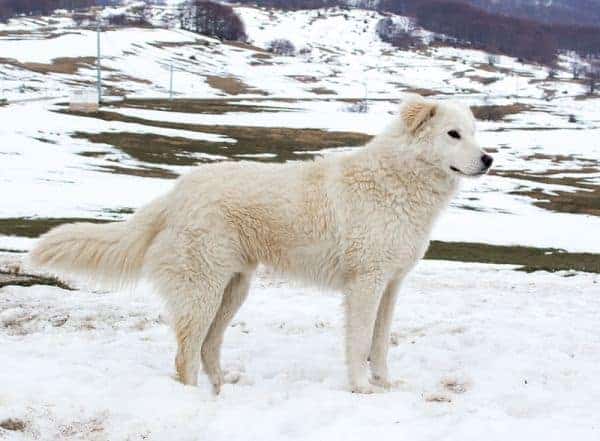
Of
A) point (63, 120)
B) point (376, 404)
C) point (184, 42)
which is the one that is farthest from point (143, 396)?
point (184, 42)

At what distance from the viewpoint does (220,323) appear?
7.84 m

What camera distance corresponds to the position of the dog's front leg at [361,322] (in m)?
7.25

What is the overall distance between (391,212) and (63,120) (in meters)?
50.6

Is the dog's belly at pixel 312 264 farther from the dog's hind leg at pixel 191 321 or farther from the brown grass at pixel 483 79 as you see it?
the brown grass at pixel 483 79

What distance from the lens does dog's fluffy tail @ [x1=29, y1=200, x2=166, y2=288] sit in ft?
23.5

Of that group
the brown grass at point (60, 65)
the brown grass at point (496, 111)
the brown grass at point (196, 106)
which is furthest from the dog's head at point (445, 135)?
the brown grass at point (60, 65)

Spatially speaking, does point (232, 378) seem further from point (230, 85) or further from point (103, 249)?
point (230, 85)

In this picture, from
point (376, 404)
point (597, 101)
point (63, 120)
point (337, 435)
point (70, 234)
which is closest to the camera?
point (337, 435)

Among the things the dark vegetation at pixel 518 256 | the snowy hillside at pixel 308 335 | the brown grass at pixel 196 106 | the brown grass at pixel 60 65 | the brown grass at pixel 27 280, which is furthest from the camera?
the brown grass at pixel 60 65

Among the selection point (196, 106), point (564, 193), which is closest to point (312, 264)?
point (564, 193)

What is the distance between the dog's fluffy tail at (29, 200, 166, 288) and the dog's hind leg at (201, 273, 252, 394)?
3.31 ft

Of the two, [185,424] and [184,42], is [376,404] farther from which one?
[184,42]

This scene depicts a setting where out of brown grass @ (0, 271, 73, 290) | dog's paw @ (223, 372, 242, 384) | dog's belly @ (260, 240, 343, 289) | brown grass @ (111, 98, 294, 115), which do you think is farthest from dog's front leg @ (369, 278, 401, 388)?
brown grass @ (111, 98, 294, 115)

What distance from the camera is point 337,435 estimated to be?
563 cm
